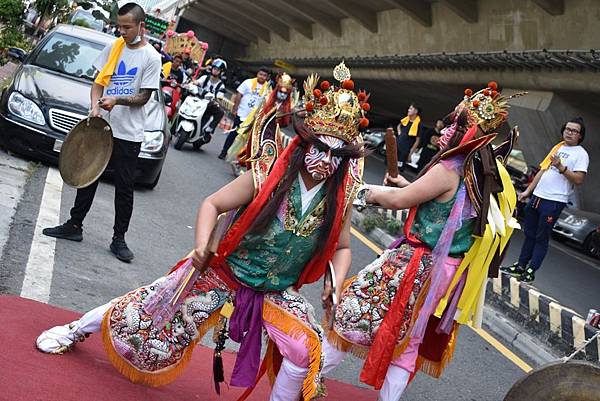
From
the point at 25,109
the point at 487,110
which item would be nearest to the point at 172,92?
the point at 25,109

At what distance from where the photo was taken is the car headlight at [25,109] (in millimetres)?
11453

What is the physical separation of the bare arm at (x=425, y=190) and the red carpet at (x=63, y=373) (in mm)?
1330

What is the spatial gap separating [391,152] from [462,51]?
18.6 metres

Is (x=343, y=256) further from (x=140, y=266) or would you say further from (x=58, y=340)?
(x=140, y=266)

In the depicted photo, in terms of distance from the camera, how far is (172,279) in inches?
198

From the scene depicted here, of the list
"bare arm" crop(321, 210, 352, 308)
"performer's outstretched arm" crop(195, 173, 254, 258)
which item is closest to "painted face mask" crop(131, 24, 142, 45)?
"performer's outstretched arm" crop(195, 173, 254, 258)

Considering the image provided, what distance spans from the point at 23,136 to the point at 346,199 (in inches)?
280

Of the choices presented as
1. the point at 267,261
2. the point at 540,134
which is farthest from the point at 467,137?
the point at 540,134

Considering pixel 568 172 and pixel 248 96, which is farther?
pixel 248 96

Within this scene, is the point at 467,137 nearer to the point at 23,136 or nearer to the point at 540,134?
the point at 23,136

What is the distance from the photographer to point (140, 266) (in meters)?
8.42

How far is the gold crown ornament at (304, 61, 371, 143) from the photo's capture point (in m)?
4.93

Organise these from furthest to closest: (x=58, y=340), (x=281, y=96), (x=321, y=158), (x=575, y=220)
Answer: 1. (x=575, y=220)
2. (x=281, y=96)
3. (x=58, y=340)
4. (x=321, y=158)

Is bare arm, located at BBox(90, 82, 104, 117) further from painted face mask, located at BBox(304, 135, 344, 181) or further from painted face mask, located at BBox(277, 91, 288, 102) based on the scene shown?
painted face mask, located at BBox(277, 91, 288, 102)
